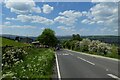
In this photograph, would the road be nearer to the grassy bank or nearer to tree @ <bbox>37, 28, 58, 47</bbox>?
the grassy bank

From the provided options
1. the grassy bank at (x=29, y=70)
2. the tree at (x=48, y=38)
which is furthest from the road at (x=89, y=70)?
the tree at (x=48, y=38)

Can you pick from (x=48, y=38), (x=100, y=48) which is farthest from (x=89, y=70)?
(x=48, y=38)

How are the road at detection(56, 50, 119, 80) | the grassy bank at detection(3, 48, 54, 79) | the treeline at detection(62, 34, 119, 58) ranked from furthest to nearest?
the treeline at detection(62, 34, 119, 58) < the road at detection(56, 50, 119, 80) < the grassy bank at detection(3, 48, 54, 79)

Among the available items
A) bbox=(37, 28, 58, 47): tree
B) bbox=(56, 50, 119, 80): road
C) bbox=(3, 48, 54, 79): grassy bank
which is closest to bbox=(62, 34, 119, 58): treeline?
bbox=(56, 50, 119, 80): road

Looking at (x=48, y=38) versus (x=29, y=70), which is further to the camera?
(x=48, y=38)

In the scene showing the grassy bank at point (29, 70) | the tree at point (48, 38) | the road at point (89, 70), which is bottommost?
the road at point (89, 70)

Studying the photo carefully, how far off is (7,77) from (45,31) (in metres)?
139

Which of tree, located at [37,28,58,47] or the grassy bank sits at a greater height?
tree, located at [37,28,58,47]

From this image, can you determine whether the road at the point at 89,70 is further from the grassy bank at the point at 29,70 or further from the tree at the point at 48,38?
the tree at the point at 48,38

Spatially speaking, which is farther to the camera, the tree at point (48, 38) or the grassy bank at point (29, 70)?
the tree at point (48, 38)

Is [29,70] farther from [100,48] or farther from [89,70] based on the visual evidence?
[100,48]

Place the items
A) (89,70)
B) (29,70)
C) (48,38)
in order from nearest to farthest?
1. (29,70)
2. (89,70)
3. (48,38)

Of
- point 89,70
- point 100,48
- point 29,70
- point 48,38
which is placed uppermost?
point 48,38

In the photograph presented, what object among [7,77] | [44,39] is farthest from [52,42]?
[7,77]
